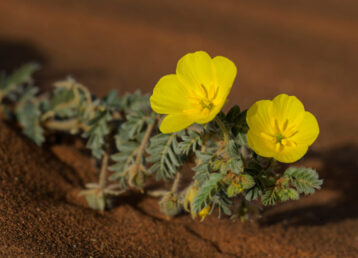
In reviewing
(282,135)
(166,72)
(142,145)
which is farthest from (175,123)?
(166,72)

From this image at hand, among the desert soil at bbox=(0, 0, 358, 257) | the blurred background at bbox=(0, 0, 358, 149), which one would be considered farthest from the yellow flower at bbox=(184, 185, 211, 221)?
the blurred background at bbox=(0, 0, 358, 149)

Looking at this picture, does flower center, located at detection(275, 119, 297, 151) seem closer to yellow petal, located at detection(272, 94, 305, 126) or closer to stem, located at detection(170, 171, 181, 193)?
yellow petal, located at detection(272, 94, 305, 126)

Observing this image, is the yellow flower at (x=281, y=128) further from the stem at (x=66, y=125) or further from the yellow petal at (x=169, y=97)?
the stem at (x=66, y=125)

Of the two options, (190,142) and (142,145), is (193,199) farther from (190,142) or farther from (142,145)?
(142,145)

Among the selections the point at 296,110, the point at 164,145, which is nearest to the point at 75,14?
the point at 164,145

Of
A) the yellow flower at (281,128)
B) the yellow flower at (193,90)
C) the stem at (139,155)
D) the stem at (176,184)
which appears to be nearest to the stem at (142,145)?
the stem at (139,155)

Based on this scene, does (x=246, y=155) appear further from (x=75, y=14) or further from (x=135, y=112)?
(x=75, y=14)
